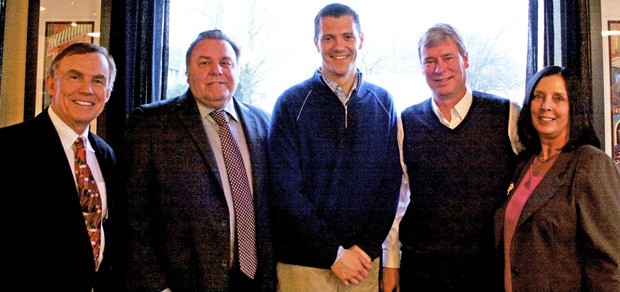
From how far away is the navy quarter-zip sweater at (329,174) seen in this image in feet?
6.10

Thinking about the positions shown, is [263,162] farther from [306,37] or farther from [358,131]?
[306,37]

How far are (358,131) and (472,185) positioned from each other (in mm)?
564

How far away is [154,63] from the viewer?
8.72 ft

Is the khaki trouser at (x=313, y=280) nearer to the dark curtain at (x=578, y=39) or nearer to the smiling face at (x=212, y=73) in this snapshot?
the smiling face at (x=212, y=73)

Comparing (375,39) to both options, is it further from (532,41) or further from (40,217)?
(40,217)

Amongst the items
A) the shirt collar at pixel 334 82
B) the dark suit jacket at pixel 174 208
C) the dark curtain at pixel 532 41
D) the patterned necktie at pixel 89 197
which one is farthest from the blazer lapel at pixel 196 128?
the dark curtain at pixel 532 41

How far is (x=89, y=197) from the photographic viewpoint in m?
1.77

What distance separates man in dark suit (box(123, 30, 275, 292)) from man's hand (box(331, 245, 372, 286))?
0.32 m

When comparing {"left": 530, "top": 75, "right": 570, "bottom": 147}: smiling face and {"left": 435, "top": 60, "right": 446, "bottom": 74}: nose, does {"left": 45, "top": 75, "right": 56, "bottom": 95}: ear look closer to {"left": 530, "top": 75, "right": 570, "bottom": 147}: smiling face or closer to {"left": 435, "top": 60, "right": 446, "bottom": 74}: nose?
{"left": 435, "top": 60, "right": 446, "bottom": 74}: nose

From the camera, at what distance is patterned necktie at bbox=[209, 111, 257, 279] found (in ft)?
6.05

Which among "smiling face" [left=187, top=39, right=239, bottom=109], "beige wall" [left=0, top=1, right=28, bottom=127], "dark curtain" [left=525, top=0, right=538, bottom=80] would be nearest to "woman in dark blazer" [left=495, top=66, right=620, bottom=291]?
"dark curtain" [left=525, top=0, right=538, bottom=80]

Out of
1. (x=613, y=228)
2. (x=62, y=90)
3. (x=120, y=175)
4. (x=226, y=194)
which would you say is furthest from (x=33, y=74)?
(x=613, y=228)

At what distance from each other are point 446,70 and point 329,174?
725 millimetres

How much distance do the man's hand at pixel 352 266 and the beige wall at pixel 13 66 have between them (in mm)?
2198
